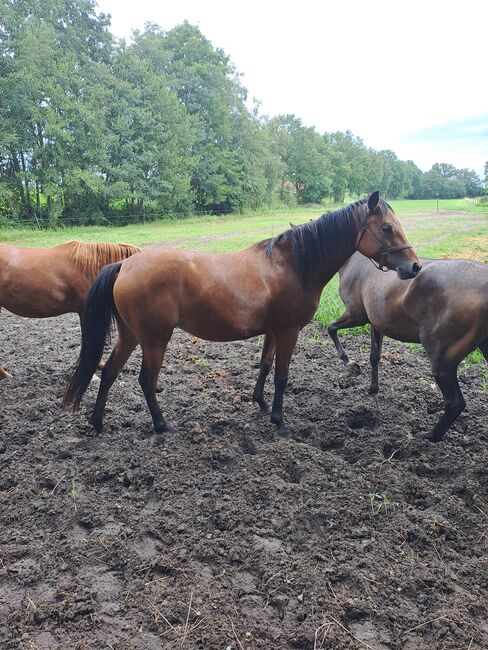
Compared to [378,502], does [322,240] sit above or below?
above

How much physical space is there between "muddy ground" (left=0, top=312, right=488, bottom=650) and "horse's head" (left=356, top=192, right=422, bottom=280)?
1522 millimetres

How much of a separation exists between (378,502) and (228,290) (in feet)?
6.65

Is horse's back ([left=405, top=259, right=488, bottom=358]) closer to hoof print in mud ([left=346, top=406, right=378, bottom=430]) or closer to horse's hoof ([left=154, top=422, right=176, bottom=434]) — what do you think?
hoof print in mud ([left=346, top=406, right=378, bottom=430])

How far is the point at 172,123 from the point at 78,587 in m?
34.9

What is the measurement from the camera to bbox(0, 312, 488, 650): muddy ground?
6.60 feet

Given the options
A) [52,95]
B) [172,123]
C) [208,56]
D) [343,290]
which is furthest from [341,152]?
[343,290]

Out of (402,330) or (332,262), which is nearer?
(332,262)

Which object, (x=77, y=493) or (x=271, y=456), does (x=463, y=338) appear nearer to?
(x=271, y=456)

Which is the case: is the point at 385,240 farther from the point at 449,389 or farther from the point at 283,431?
the point at 283,431

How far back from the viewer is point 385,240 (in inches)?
141

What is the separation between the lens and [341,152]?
223 feet

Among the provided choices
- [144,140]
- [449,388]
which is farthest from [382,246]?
[144,140]

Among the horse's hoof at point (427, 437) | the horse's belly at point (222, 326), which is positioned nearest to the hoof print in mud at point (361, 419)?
the horse's hoof at point (427, 437)

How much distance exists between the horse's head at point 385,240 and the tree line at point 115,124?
946 inches
